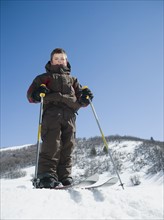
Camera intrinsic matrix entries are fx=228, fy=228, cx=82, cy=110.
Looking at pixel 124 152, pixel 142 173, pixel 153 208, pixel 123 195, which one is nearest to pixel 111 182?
pixel 123 195

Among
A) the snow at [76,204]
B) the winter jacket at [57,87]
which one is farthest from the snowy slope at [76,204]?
the winter jacket at [57,87]

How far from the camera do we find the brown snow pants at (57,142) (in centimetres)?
322

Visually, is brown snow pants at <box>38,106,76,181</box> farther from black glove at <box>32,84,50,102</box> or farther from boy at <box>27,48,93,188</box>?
black glove at <box>32,84,50,102</box>

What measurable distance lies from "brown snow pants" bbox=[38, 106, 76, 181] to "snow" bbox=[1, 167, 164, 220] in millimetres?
824

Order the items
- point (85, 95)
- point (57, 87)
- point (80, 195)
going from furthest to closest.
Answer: point (85, 95) < point (57, 87) < point (80, 195)

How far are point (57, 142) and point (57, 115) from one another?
0.40m

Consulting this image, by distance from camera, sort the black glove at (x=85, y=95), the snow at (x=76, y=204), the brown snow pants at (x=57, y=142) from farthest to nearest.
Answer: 1. the black glove at (x=85, y=95)
2. the brown snow pants at (x=57, y=142)
3. the snow at (x=76, y=204)

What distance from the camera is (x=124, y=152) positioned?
89.3 ft

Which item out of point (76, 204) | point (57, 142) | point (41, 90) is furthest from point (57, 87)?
point (76, 204)

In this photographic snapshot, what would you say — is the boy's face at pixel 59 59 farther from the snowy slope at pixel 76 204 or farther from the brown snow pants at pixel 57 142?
the snowy slope at pixel 76 204

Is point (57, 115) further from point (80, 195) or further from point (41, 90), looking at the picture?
point (80, 195)

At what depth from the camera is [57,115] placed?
337cm

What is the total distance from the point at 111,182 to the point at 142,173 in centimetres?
1583

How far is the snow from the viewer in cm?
186
